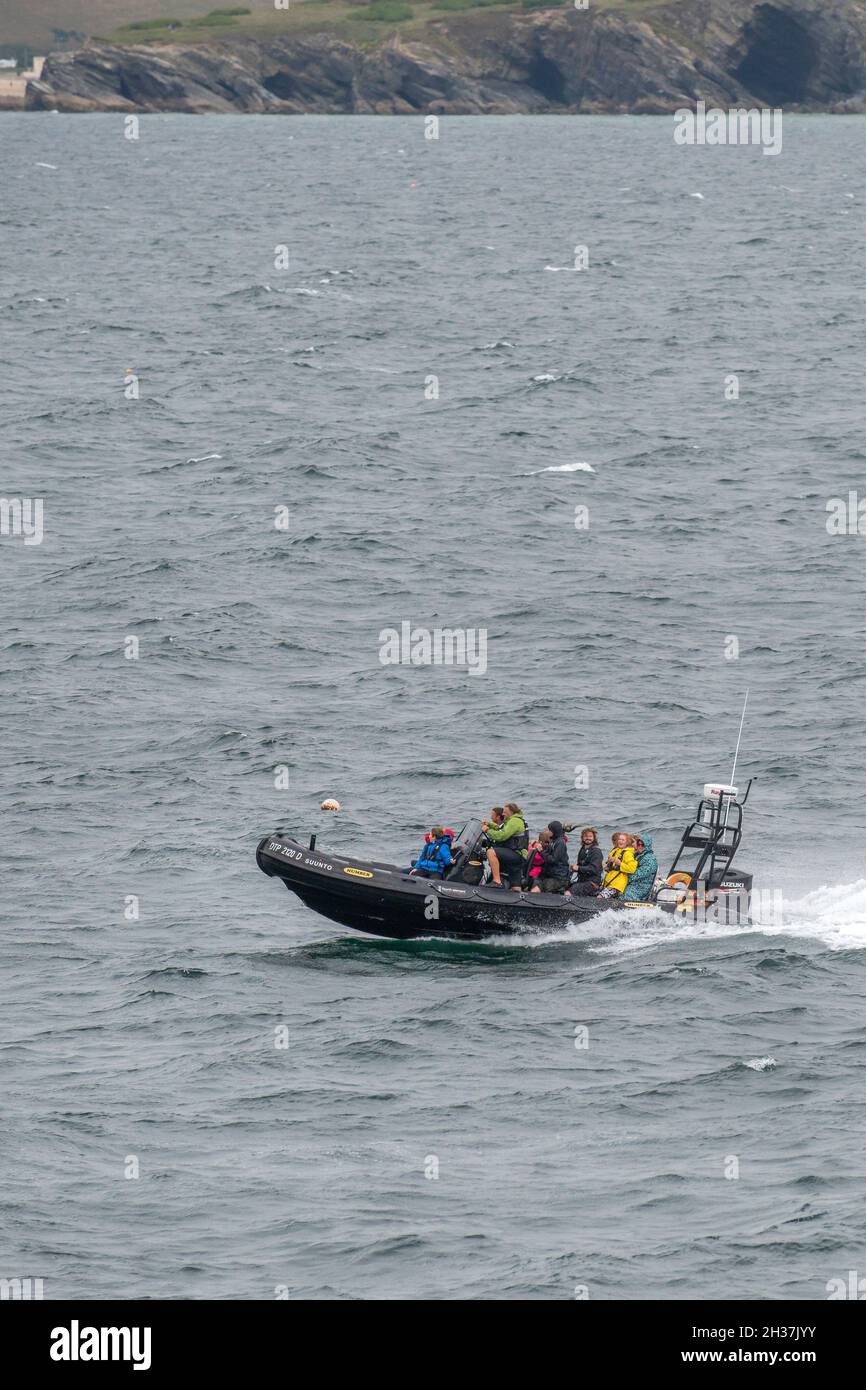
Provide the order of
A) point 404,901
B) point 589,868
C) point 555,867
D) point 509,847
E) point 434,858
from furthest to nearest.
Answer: point 509,847, point 589,868, point 555,867, point 434,858, point 404,901

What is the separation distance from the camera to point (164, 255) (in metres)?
110

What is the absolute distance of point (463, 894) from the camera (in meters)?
29.8

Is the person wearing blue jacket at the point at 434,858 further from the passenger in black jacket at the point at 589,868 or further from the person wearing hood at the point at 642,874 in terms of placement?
the person wearing hood at the point at 642,874

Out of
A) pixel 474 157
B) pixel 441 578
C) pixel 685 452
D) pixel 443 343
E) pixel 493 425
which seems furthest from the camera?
pixel 474 157

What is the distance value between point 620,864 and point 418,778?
22.3 ft

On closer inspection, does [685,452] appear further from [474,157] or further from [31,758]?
[474,157]

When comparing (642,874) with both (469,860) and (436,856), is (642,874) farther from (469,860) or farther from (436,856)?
(436,856)

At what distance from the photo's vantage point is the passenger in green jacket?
30141 millimetres

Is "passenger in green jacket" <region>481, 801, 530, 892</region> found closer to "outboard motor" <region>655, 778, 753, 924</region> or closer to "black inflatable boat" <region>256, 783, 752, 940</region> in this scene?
"black inflatable boat" <region>256, 783, 752, 940</region>

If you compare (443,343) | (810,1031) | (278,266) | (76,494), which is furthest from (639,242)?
(810,1031)

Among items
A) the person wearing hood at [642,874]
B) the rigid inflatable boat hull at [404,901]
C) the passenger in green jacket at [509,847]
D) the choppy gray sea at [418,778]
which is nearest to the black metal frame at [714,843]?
the person wearing hood at [642,874]

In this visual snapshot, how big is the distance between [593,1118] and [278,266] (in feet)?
279

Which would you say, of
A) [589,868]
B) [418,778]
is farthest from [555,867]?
[418,778]

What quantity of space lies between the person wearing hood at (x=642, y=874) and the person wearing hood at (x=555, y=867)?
925mm
